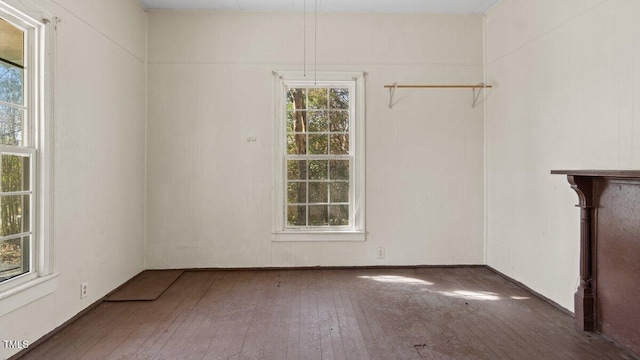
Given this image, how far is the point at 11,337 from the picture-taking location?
7.23 ft

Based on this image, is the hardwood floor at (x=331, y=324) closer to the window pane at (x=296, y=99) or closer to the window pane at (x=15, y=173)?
the window pane at (x=15, y=173)

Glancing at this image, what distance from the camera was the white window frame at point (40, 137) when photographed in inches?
95.9

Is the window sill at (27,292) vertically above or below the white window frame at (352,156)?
below

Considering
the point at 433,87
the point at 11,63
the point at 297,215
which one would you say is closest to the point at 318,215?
the point at 297,215

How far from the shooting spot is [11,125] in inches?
91.7

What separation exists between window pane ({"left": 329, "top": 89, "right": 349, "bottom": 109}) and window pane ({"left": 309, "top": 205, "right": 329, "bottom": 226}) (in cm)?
123

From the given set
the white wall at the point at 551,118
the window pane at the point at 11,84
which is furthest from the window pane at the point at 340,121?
the window pane at the point at 11,84

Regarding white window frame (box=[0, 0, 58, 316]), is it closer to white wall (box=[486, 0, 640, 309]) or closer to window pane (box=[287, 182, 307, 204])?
window pane (box=[287, 182, 307, 204])

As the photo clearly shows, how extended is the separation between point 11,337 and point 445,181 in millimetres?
4124

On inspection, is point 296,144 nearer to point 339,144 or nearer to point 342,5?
point 339,144

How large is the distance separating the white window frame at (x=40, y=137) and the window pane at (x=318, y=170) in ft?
8.28

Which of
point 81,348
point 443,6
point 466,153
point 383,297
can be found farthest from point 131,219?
point 443,6

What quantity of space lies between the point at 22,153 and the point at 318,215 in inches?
111

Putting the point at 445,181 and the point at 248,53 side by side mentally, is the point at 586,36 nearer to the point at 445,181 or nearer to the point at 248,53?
the point at 445,181
